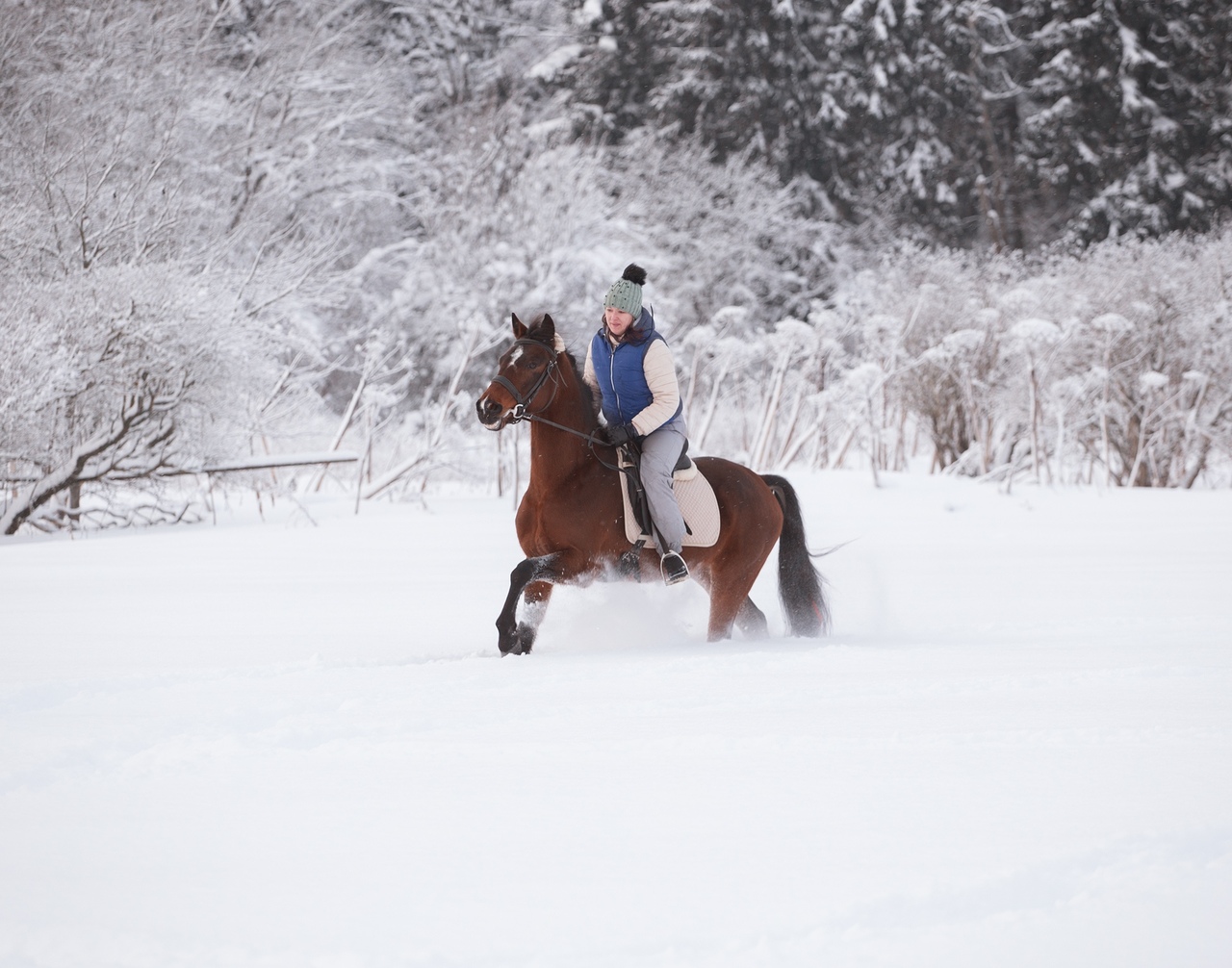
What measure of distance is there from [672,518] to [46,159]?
984cm

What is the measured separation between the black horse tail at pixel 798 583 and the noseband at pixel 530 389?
Result: 1.53 m

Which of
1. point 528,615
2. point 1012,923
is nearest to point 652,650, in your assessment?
point 528,615

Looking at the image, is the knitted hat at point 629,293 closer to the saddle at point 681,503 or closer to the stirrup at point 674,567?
the saddle at point 681,503

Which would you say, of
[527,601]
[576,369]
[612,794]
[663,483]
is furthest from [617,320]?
[612,794]

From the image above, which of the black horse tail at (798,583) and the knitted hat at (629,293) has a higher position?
the knitted hat at (629,293)

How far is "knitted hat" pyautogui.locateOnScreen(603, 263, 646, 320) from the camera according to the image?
4.91 m

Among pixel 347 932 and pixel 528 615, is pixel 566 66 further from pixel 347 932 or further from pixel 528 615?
pixel 347 932

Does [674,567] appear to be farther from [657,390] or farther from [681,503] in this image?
[657,390]

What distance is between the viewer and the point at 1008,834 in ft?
7.30

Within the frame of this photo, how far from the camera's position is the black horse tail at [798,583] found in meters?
5.73

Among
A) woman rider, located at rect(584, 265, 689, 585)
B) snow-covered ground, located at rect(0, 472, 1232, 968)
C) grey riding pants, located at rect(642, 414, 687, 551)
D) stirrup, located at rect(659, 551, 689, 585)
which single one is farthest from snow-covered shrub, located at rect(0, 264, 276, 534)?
stirrup, located at rect(659, 551, 689, 585)

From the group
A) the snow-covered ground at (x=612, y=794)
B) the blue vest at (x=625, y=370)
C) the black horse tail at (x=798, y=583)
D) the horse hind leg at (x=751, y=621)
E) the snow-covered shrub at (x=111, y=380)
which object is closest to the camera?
the snow-covered ground at (x=612, y=794)

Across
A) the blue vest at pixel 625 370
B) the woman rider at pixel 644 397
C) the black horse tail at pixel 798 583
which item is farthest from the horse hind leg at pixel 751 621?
the blue vest at pixel 625 370

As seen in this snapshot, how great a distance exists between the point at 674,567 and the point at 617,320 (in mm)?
1179
